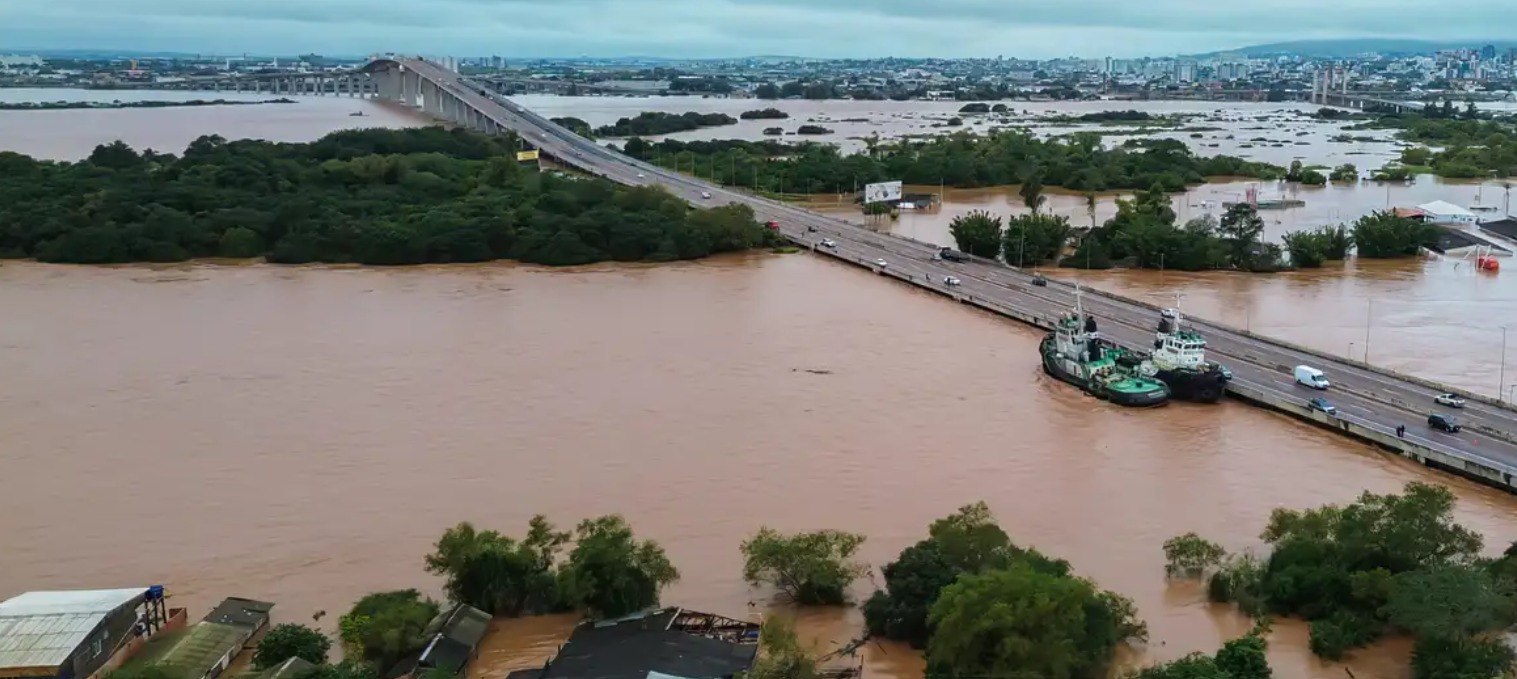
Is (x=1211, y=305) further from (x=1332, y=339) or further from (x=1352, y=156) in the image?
(x=1352, y=156)

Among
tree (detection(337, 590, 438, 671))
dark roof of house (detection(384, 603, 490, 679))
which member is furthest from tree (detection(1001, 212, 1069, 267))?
tree (detection(337, 590, 438, 671))

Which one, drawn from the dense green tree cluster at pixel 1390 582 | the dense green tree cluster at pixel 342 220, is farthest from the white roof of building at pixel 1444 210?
the dense green tree cluster at pixel 1390 582

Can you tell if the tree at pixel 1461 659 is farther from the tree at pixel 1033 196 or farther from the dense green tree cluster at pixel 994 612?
the tree at pixel 1033 196

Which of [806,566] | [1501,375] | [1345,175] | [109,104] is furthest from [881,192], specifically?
[109,104]

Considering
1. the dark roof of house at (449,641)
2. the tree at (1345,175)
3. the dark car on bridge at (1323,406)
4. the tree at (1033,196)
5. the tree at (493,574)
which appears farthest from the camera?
the tree at (1345,175)

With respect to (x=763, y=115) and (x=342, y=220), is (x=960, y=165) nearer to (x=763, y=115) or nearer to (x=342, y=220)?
(x=342, y=220)

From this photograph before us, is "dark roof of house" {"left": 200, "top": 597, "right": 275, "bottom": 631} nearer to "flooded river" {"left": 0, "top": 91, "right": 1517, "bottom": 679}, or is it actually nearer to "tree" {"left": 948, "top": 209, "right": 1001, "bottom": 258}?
"flooded river" {"left": 0, "top": 91, "right": 1517, "bottom": 679}

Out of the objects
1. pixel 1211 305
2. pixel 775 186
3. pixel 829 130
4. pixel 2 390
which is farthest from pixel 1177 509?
pixel 829 130
